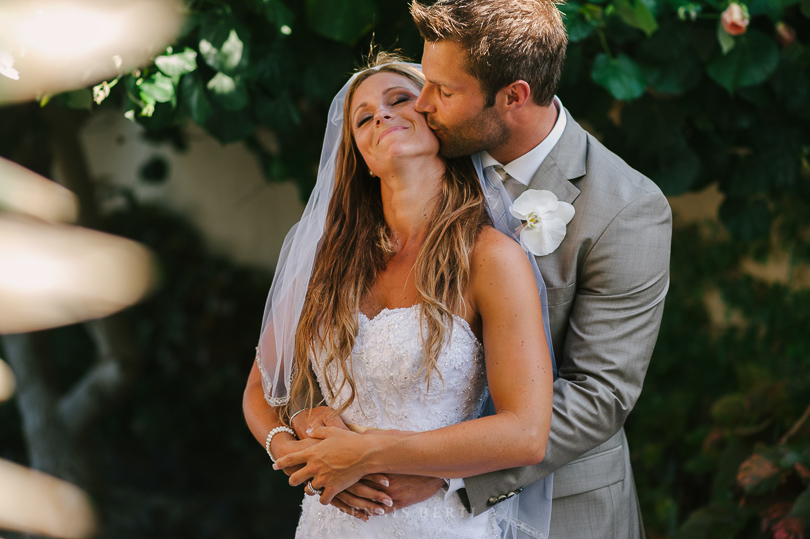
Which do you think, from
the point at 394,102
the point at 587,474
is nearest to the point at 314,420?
the point at 587,474

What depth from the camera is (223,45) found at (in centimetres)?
217

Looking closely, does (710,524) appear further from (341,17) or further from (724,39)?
(341,17)

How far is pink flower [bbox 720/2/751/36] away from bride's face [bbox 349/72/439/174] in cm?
106

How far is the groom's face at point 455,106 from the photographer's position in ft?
5.66

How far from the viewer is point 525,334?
157 cm

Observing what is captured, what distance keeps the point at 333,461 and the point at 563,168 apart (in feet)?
3.10

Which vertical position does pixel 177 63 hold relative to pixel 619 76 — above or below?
above

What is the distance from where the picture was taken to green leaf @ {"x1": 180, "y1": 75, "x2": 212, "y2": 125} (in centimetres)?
220

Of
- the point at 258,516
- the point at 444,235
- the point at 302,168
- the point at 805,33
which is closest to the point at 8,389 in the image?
the point at 258,516

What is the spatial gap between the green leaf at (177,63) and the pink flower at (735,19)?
1.66m

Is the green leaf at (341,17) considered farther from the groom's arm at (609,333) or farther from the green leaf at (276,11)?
the groom's arm at (609,333)

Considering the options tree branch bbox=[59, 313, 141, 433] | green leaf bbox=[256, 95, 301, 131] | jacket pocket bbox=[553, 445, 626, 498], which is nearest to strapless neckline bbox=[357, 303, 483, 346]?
jacket pocket bbox=[553, 445, 626, 498]

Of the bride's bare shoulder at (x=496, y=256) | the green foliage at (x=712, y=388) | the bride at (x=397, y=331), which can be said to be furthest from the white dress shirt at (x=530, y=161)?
the green foliage at (x=712, y=388)

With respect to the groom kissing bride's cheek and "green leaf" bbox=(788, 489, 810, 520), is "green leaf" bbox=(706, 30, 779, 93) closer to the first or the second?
the groom kissing bride's cheek
